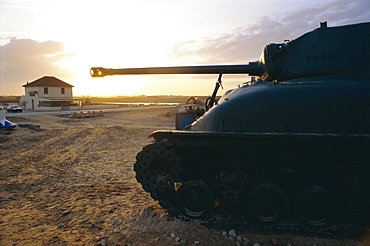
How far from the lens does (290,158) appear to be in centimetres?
491

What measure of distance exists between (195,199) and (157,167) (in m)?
1.01

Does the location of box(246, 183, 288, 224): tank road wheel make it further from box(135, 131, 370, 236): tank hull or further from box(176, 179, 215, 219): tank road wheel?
box(176, 179, 215, 219): tank road wheel

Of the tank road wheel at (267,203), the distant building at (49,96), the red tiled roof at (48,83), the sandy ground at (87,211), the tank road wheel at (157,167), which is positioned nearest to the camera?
the sandy ground at (87,211)

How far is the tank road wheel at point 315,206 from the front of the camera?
15.7 ft

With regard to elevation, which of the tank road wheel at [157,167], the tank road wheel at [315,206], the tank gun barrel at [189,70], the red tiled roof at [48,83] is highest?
the red tiled roof at [48,83]

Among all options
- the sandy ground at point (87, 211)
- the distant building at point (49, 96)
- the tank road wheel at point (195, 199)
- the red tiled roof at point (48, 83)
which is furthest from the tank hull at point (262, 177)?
the red tiled roof at point (48, 83)

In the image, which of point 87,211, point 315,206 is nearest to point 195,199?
point 315,206

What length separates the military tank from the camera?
4.69 m

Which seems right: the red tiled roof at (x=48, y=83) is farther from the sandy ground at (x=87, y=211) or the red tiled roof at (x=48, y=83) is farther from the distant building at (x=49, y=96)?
the sandy ground at (x=87, y=211)

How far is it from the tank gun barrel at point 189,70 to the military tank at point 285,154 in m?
1.23

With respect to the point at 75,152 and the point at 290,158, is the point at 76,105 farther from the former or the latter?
the point at 290,158

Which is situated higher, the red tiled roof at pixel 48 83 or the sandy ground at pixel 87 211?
the red tiled roof at pixel 48 83

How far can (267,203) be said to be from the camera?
16.2ft

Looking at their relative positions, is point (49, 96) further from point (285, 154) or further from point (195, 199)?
point (285, 154)
